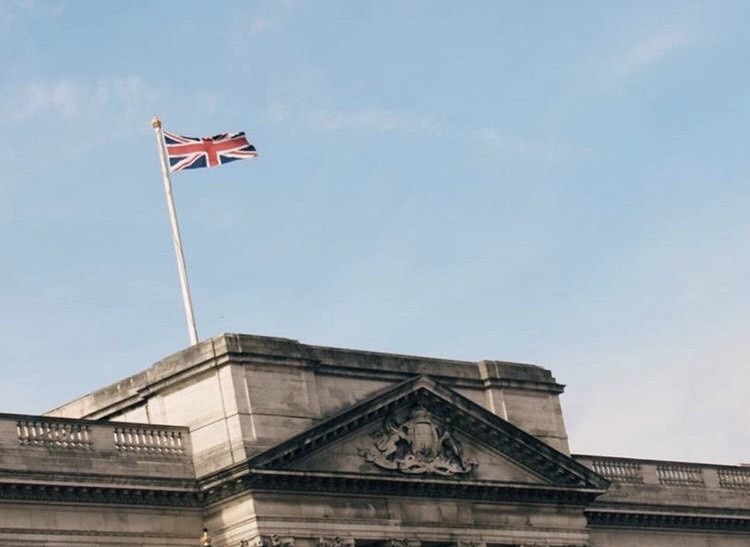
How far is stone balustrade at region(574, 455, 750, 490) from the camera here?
78875mm

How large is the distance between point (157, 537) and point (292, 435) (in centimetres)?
528

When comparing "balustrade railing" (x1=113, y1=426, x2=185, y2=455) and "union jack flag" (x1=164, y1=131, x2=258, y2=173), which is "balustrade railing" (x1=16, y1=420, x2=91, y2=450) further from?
"union jack flag" (x1=164, y1=131, x2=258, y2=173)

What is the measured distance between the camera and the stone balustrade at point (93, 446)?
59.9 m

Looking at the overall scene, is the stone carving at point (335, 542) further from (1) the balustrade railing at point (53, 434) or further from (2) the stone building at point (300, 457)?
(1) the balustrade railing at point (53, 434)

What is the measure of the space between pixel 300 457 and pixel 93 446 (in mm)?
6434

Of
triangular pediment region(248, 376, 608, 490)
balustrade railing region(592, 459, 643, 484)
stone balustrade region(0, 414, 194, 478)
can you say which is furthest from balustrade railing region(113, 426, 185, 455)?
balustrade railing region(592, 459, 643, 484)

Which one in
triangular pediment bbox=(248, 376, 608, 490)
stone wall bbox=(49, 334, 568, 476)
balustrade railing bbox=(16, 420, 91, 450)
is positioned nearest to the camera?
balustrade railing bbox=(16, 420, 91, 450)

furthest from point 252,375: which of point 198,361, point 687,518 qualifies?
point 687,518

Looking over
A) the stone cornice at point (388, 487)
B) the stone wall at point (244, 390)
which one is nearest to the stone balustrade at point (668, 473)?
the stone cornice at point (388, 487)

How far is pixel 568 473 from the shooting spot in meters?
72.8

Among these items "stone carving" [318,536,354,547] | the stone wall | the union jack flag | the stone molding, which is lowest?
"stone carving" [318,536,354,547]

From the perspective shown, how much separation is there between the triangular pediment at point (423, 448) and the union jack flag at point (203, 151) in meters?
9.87

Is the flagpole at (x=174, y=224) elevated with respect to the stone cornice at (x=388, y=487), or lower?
elevated

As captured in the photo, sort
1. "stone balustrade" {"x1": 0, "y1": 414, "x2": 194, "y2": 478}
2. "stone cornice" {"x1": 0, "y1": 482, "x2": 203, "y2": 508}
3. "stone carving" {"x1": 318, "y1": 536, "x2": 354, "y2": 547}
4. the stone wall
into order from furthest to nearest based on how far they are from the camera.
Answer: "stone carving" {"x1": 318, "y1": 536, "x2": 354, "y2": 547}, the stone wall, "stone balustrade" {"x1": 0, "y1": 414, "x2": 194, "y2": 478}, "stone cornice" {"x1": 0, "y1": 482, "x2": 203, "y2": 508}
